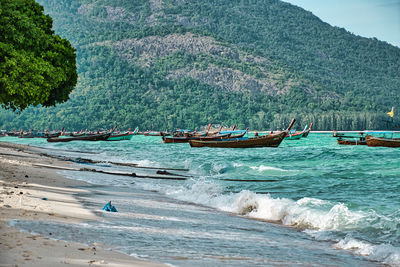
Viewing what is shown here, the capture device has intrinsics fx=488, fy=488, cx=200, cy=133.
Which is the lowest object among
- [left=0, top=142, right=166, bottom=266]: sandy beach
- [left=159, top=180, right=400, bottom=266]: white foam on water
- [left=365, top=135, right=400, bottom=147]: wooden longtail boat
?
[left=159, top=180, right=400, bottom=266]: white foam on water

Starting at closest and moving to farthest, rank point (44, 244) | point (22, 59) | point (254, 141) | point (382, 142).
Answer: point (44, 244), point (22, 59), point (254, 141), point (382, 142)

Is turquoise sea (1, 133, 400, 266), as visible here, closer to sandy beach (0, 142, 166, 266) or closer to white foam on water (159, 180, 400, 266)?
white foam on water (159, 180, 400, 266)

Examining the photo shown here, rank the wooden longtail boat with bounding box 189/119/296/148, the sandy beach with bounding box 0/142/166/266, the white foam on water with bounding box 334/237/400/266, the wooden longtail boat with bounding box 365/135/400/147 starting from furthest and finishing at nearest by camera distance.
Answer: the wooden longtail boat with bounding box 365/135/400/147, the wooden longtail boat with bounding box 189/119/296/148, the white foam on water with bounding box 334/237/400/266, the sandy beach with bounding box 0/142/166/266

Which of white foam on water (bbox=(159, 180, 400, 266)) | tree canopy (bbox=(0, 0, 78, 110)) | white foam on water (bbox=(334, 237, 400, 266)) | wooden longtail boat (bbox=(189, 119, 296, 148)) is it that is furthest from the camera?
wooden longtail boat (bbox=(189, 119, 296, 148))

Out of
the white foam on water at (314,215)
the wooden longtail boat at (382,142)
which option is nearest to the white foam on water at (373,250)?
the white foam on water at (314,215)

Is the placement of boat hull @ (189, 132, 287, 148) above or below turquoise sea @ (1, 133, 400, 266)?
above

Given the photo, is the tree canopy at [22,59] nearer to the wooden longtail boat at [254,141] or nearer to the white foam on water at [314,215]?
the white foam on water at [314,215]

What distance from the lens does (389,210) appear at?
13.0m

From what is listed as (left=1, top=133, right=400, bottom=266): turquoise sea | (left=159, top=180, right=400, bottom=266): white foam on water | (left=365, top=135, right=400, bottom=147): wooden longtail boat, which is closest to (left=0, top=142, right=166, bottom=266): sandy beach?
(left=1, top=133, right=400, bottom=266): turquoise sea

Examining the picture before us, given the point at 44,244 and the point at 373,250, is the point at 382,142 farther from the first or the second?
the point at 44,244

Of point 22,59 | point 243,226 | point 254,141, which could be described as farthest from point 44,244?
point 254,141

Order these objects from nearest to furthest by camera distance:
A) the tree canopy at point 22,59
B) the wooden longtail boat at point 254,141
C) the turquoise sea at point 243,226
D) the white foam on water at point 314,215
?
the turquoise sea at point 243,226
the white foam on water at point 314,215
the tree canopy at point 22,59
the wooden longtail boat at point 254,141

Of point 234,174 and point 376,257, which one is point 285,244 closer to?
point 376,257

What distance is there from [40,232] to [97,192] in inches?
285
